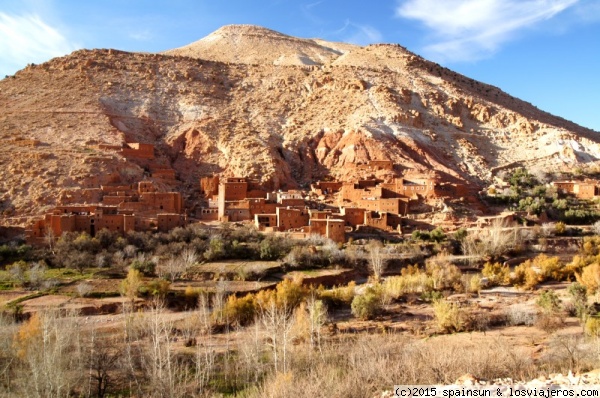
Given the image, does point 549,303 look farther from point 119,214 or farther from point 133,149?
point 133,149

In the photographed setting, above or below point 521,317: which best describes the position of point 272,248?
above

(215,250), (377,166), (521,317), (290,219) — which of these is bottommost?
(521,317)

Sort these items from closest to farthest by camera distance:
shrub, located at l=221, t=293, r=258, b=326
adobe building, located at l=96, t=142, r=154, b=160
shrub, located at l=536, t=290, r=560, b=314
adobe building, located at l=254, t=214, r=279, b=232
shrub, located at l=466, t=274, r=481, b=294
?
shrub, located at l=221, t=293, r=258, b=326
shrub, located at l=536, t=290, r=560, b=314
shrub, located at l=466, t=274, r=481, b=294
adobe building, located at l=254, t=214, r=279, b=232
adobe building, located at l=96, t=142, r=154, b=160

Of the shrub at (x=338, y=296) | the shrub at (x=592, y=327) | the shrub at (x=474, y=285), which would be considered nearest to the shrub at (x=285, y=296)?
the shrub at (x=338, y=296)

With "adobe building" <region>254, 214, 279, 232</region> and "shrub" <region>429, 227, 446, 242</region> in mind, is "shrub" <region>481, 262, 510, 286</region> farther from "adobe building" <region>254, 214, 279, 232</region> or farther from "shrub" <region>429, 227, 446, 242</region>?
"adobe building" <region>254, 214, 279, 232</region>

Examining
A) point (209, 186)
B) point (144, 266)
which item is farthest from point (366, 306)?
point (209, 186)

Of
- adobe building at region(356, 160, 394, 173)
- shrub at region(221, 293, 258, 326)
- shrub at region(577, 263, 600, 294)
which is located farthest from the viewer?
adobe building at region(356, 160, 394, 173)

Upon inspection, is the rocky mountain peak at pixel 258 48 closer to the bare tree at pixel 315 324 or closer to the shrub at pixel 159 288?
the shrub at pixel 159 288

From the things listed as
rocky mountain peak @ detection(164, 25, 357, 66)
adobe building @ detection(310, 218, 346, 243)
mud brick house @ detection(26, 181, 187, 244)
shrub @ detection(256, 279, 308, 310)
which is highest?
rocky mountain peak @ detection(164, 25, 357, 66)

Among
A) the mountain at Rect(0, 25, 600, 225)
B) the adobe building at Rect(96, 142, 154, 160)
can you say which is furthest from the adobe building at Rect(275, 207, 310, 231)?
the adobe building at Rect(96, 142, 154, 160)
